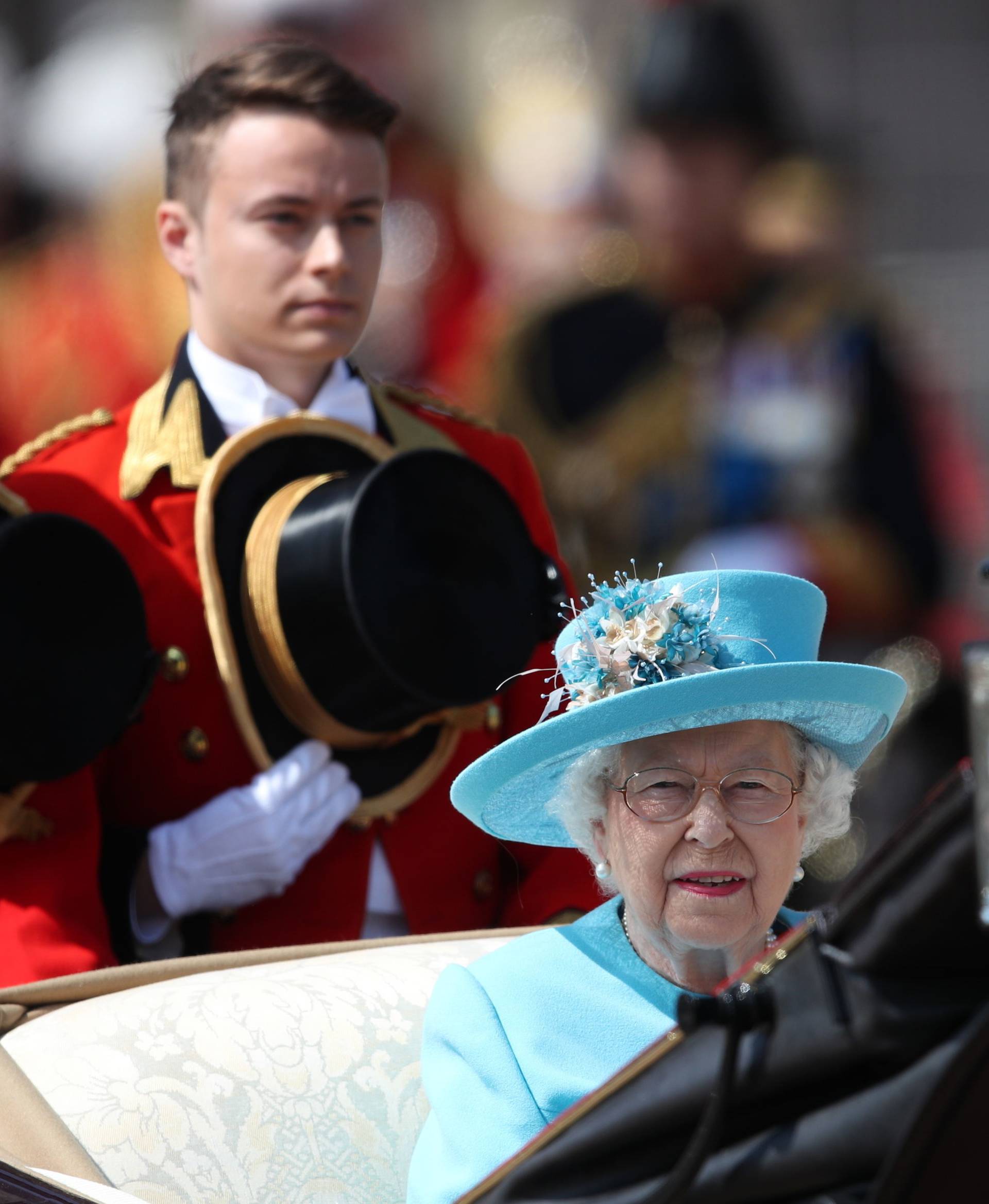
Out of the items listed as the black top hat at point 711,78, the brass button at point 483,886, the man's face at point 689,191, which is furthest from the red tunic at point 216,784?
the black top hat at point 711,78

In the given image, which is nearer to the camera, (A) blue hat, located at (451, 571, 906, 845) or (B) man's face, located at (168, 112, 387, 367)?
(A) blue hat, located at (451, 571, 906, 845)

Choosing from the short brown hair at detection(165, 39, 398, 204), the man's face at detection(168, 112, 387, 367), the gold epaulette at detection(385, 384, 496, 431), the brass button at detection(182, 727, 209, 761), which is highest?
the short brown hair at detection(165, 39, 398, 204)

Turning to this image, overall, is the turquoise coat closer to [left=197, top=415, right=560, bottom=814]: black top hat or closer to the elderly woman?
the elderly woman

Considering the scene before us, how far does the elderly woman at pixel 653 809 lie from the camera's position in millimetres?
2094

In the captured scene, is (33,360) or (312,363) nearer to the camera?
(312,363)

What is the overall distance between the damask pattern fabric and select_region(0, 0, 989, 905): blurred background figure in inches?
62.2

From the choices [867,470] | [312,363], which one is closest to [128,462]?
[312,363]

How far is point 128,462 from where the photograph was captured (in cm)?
296

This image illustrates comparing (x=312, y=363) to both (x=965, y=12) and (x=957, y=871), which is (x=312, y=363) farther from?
(x=965, y=12)

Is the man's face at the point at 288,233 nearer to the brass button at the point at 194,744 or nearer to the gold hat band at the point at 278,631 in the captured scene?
the gold hat band at the point at 278,631

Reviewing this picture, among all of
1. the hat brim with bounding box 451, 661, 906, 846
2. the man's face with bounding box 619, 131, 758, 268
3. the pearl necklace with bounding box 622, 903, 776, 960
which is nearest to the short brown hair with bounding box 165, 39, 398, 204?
the hat brim with bounding box 451, 661, 906, 846

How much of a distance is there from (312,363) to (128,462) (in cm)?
30

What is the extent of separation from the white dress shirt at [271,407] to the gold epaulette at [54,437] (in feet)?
0.48

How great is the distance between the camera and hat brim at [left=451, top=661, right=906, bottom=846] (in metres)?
2.09
